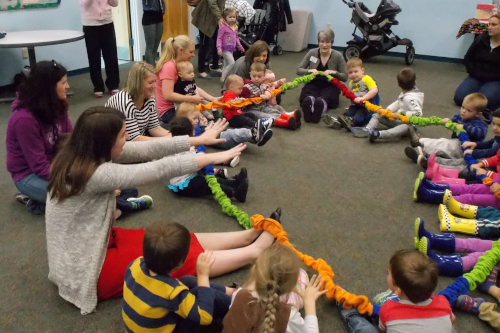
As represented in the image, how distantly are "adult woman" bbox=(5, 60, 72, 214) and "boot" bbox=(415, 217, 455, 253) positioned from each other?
2.02 meters

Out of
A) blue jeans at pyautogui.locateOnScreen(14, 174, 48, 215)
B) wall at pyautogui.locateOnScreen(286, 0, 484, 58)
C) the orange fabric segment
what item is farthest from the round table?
wall at pyautogui.locateOnScreen(286, 0, 484, 58)

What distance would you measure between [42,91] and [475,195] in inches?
98.8

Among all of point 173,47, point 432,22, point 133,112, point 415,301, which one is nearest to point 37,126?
point 133,112

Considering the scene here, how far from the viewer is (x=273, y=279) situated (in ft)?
4.45

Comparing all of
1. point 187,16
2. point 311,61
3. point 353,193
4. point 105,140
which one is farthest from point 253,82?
point 187,16

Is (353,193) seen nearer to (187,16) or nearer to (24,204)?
(24,204)

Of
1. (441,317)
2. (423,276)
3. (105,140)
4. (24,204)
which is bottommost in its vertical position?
(24,204)

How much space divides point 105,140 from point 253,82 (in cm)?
250

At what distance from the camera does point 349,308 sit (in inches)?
70.9

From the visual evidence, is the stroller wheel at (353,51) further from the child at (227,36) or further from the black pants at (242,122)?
the black pants at (242,122)

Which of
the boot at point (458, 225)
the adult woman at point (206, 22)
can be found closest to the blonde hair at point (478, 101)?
the boot at point (458, 225)

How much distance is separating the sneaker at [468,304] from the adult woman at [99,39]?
418 cm

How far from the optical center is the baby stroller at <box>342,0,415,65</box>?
6480 mm

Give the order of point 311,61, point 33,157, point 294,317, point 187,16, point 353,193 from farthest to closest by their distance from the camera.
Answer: point 187,16 < point 311,61 < point 353,193 < point 33,157 < point 294,317
